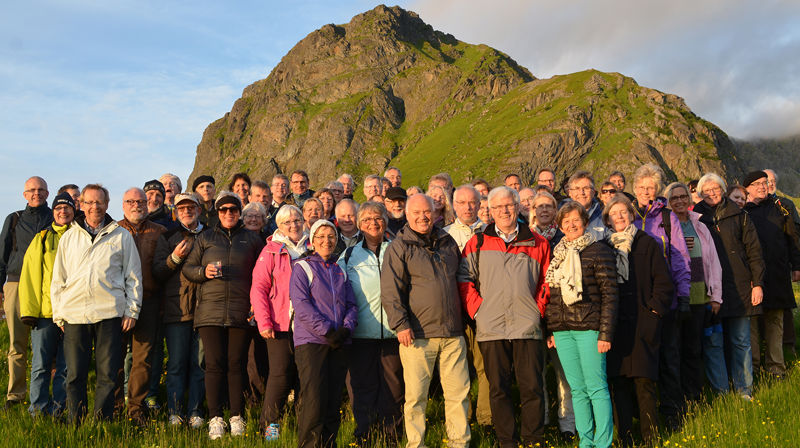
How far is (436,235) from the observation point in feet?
21.3

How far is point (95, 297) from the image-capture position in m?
6.74

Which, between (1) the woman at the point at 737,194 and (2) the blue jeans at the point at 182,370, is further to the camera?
(1) the woman at the point at 737,194

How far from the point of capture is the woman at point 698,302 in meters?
7.52

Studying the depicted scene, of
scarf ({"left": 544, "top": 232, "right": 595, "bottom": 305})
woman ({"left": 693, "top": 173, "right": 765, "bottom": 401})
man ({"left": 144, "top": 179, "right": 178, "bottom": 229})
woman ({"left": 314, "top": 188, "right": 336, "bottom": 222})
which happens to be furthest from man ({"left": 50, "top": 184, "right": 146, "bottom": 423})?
woman ({"left": 693, "top": 173, "right": 765, "bottom": 401})

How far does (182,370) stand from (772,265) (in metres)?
9.42

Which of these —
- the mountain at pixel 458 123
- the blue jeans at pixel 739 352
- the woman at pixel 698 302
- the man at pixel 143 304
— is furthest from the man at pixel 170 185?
the mountain at pixel 458 123

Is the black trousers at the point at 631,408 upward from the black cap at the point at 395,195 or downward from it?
downward

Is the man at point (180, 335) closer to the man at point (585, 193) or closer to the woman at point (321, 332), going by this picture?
the woman at point (321, 332)

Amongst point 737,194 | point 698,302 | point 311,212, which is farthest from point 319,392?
point 737,194

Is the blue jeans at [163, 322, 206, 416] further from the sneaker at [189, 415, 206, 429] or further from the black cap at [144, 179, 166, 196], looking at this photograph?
the black cap at [144, 179, 166, 196]

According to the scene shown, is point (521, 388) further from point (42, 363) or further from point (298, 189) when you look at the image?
point (42, 363)

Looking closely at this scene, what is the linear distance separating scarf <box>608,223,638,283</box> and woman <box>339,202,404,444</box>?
2.81 m

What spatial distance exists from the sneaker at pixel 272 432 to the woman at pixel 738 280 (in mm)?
6631

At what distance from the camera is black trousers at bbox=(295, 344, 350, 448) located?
599 centimetres
